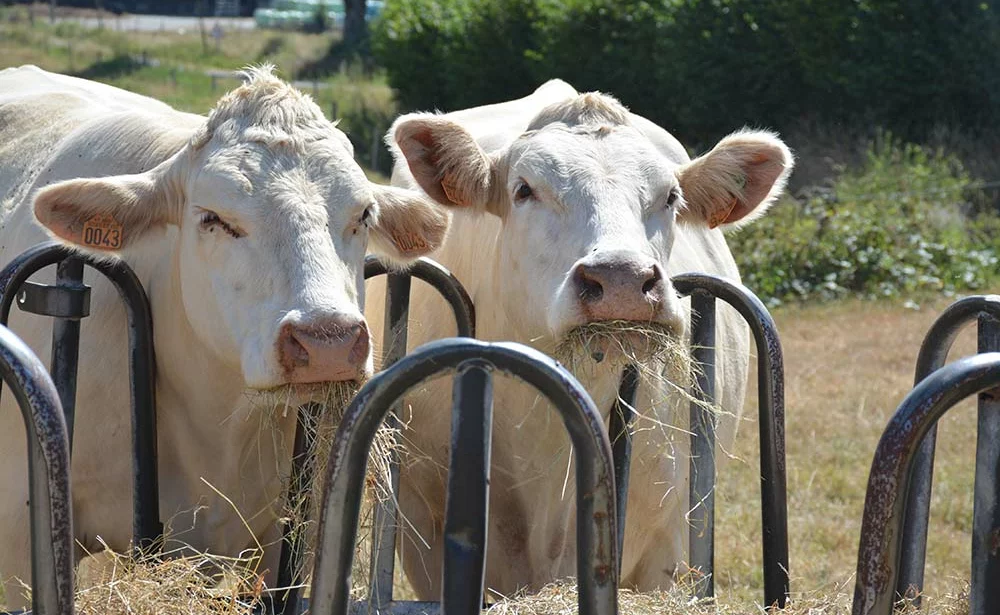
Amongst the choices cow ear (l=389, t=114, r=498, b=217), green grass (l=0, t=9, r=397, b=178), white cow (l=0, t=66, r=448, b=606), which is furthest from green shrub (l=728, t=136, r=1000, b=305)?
green grass (l=0, t=9, r=397, b=178)

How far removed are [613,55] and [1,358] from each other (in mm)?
21059

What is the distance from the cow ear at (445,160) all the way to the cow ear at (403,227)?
0.21 m

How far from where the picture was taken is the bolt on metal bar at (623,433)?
3242 mm

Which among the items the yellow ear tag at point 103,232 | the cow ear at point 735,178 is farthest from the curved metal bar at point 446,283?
the cow ear at point 735,178

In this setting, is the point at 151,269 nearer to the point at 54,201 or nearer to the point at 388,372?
the point at 54,201

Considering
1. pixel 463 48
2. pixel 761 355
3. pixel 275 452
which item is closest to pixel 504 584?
pixel 275 452

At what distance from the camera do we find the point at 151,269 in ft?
12.3

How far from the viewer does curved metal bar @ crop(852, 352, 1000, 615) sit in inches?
81.2

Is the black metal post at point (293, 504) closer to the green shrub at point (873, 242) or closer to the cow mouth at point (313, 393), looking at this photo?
the cow mouth at point (313, 393)

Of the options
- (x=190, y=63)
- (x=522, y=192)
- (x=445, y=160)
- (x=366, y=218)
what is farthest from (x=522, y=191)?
(x=190, y=63)

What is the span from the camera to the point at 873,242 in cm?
1259

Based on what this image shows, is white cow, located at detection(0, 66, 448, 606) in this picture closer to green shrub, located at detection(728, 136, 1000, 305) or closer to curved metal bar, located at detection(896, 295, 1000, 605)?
→ curved metal bar, located at detection(896, 295, 1000, 605)

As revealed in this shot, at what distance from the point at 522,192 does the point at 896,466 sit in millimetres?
1818

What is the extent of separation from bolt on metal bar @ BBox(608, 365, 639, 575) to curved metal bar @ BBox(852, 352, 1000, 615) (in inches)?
42.1
